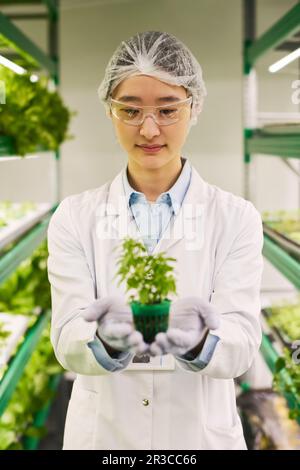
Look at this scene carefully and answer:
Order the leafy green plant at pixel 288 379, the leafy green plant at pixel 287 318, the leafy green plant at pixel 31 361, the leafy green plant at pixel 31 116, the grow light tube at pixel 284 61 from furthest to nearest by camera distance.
Result: the leafy green plant at pixel 31 361 < the leafy green plant at pixel 31 116 < the leafy green plant at pixel 287 318 < the leafy green plant at pixel 288 379 < the grow light tube at pixel 284 61

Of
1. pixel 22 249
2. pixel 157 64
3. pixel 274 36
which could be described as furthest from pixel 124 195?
pixel 22 249

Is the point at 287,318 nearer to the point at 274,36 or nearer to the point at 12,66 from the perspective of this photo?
the point at 274,36

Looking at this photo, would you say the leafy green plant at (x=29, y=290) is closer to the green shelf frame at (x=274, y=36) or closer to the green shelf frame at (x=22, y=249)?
the green shelf frame at (x=22, y=249)

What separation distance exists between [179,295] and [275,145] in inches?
29.0

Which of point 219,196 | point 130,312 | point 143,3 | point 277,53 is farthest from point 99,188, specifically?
point 277,53

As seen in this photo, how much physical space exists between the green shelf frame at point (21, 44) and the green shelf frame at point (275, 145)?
2.22 ft

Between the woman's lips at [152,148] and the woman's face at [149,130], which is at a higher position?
the woman's face at [149,130]

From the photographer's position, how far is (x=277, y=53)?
182cm

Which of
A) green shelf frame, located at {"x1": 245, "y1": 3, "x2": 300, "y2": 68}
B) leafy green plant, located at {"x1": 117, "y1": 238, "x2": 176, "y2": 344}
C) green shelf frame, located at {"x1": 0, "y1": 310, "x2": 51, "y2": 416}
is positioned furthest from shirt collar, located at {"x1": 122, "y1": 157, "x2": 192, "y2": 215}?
green shelf frame, located at {"x1": 0, "y1": 310, "x2": 51, "y2": 416}

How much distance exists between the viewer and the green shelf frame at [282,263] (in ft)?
6.40

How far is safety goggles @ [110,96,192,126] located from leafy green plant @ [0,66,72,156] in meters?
0.61

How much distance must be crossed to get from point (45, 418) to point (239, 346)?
1735 millimetres

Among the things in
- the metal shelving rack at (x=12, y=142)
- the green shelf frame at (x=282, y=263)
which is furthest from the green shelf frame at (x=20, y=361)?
the green shelf frame at (x=282, y=263)
